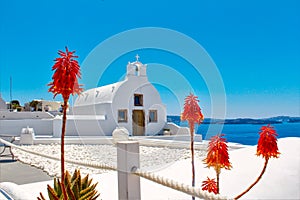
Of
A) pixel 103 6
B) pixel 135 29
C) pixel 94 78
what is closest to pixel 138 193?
pixel 94 78

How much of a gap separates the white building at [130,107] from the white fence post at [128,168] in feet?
41.0

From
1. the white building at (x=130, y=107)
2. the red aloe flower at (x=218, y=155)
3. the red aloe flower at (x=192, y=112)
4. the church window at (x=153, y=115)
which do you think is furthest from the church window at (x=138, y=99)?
the red aloe flower at (x=218, y=155)

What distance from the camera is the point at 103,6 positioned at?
16.5ft

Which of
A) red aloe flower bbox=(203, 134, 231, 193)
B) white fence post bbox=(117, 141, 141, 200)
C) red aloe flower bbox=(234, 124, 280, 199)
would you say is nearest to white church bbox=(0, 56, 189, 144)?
red aloe flower bbox=(203, 134, 231, 193)

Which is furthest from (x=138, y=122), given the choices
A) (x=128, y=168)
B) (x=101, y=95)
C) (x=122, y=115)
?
(x=128, y=168)

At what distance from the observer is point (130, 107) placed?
49.4 feet

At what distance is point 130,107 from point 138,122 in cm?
102

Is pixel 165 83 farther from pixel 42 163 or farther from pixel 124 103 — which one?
pixel 124 103

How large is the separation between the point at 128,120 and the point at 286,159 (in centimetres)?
1188

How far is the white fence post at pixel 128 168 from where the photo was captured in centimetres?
144

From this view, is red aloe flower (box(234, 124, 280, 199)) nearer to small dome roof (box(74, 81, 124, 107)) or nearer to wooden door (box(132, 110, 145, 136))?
small dome roof (box(74, 81, 124, 107))

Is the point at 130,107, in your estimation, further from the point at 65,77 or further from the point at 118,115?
the point at 65,77

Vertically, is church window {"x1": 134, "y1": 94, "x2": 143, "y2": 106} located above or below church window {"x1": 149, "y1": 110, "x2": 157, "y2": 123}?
above

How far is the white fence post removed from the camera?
56.6 inches
